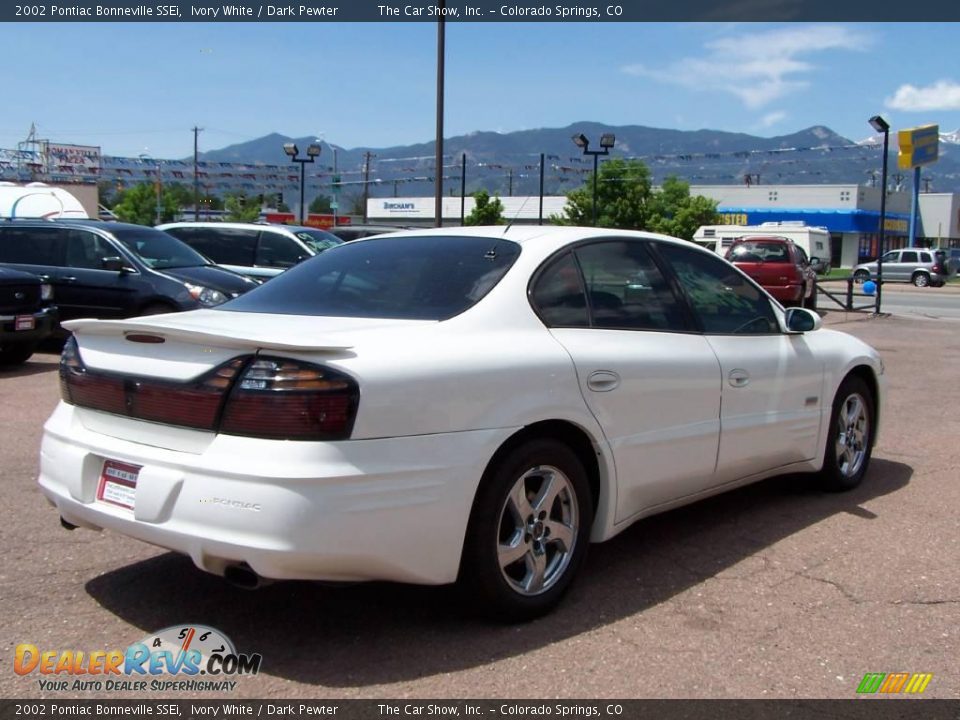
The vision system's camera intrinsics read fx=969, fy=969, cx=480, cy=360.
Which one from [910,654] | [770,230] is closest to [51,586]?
[910,654]

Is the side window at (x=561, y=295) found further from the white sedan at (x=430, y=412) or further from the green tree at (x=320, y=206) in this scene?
the green tree at (x=320, y=206)

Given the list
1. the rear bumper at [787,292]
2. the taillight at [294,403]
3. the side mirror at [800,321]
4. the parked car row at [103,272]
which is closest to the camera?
the taillight at [294,403]

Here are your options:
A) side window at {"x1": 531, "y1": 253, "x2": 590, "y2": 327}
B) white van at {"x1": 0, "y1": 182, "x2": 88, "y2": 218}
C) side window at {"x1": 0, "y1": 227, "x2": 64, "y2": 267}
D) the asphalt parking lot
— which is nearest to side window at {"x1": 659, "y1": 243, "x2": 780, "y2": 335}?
side window at {"x1": 531, "y1": 253, "x2": 590, "y2": 327}

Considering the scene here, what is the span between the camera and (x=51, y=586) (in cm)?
406

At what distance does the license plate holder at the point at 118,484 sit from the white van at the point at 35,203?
707 inches

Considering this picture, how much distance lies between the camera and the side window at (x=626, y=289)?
4316 mm

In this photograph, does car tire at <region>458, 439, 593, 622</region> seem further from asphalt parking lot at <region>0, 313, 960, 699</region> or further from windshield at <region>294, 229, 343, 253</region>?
windshield at <region>294, 229, 343, 253</region>

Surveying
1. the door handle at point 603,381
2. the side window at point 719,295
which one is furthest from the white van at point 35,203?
the door handle at point 603,381

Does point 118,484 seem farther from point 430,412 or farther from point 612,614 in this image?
point 612,614

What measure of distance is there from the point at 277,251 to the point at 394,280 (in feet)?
37.1

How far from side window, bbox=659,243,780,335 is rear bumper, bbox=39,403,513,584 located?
1.75 meters

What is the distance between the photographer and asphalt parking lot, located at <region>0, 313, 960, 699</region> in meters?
3.31

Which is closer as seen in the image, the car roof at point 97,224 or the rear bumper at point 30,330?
the rear bumper at point 30,330
